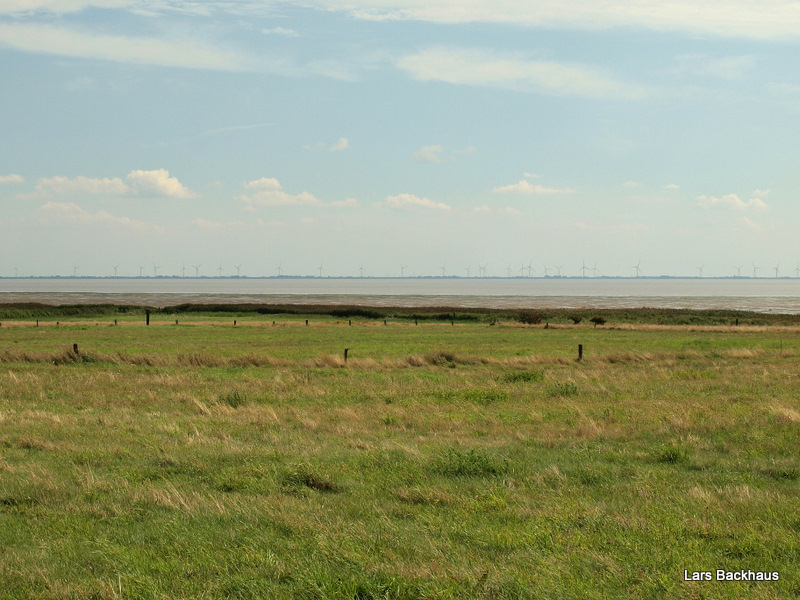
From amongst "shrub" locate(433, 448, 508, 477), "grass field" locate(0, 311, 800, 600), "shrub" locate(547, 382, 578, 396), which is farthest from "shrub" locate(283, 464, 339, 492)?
"shrub" locate(547, 382, 578, 396)

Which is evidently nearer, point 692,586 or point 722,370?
point 692,586

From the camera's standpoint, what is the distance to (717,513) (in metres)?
8.62

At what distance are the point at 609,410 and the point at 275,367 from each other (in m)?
18.0

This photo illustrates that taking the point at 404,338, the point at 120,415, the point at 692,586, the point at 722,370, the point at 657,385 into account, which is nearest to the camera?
the point at 692,586

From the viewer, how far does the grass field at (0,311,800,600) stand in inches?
267

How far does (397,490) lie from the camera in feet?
32.2

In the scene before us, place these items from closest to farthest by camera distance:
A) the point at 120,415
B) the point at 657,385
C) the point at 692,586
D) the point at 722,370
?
the point at 692,586
the point at 120,415
the point at 657,385
the point at 722,370

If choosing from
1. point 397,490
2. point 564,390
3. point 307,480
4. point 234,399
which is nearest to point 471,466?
point 397,490

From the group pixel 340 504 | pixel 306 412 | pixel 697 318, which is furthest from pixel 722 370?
pixel 697 318

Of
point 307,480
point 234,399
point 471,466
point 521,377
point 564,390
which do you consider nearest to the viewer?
point 307,480

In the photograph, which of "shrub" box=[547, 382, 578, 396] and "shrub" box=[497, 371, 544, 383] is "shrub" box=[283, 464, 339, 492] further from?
"shrub" box=[497, 371, 544, 383]

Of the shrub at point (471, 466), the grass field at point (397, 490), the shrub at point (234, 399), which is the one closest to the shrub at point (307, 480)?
the grass field at point (397, 490)

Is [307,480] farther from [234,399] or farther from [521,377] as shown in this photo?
[521,377]

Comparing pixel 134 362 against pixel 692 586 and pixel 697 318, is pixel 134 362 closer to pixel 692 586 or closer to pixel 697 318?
pixel 692 586
